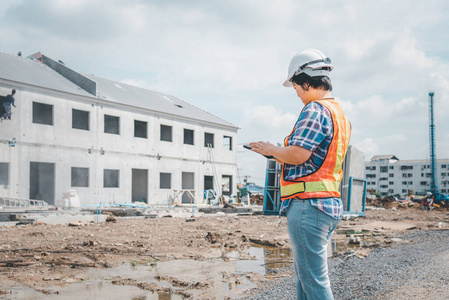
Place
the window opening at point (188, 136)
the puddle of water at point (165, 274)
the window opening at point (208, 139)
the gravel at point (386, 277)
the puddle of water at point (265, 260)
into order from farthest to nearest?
the window opening at point (208, 139), the window opening at point (188, 136), the puddle of water at point (265, 260), the puddle of water at point (165, 274), the gravel at point (386, 277)

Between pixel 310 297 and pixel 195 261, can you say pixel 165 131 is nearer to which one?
pixel 195 261

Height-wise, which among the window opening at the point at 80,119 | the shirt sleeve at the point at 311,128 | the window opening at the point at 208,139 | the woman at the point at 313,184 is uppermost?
the window opening at the point at 80,119

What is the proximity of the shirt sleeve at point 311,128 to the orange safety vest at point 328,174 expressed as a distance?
8 centimetres

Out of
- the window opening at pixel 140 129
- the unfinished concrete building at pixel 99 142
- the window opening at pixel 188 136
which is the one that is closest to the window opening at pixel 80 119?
the unfinished concrete building at pixel 99 142

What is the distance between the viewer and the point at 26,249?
25.9 feet

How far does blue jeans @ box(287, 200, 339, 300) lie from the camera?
2238 mm

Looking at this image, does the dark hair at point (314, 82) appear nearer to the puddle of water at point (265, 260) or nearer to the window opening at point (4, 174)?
the puddle of water at point (265, 260)

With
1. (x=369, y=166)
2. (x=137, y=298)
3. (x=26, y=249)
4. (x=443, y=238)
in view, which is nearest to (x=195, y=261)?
(x=137, y=298)

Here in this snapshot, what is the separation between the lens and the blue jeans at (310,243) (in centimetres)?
224

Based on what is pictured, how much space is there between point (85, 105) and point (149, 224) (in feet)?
39.8

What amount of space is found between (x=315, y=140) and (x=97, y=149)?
22701 mm

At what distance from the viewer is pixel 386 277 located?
5.58m

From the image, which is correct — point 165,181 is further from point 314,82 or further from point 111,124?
point 314,82

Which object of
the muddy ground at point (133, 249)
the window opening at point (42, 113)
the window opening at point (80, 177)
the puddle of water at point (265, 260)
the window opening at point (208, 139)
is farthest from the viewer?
the window opening at point (208, 139)
